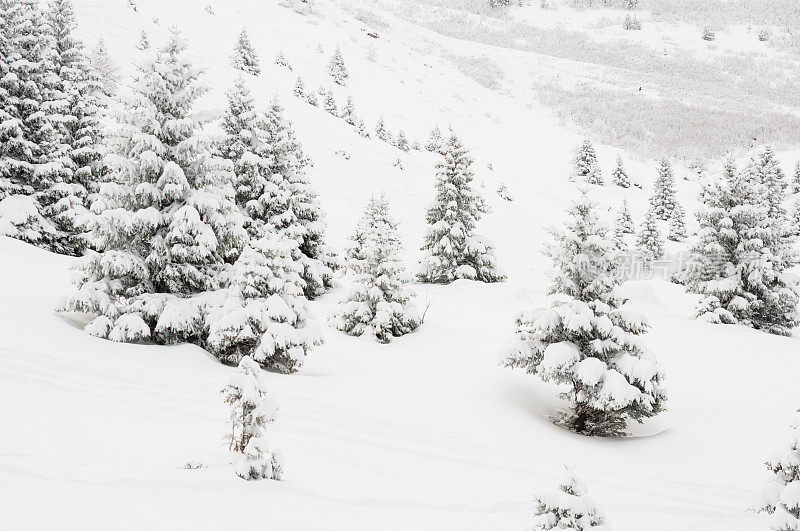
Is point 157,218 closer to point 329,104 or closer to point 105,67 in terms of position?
point 105,67

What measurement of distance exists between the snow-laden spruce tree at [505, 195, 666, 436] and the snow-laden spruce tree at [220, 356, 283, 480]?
5.21 meters

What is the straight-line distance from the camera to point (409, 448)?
6699 millimetres

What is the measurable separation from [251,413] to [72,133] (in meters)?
16.7

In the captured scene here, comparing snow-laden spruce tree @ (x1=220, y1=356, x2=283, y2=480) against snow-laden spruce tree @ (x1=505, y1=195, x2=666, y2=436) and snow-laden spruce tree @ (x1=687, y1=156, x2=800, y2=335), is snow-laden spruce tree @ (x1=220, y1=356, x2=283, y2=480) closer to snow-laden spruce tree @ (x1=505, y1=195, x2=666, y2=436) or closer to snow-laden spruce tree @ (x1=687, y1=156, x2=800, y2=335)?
snow-laden spruce tree @ (x1=505, y1=195, x2=666, y2=436)

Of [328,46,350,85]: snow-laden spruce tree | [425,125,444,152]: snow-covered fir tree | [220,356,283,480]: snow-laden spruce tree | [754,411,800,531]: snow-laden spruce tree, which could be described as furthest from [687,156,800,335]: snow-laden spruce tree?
[328,46,350,85]: snow-laden spruce tree

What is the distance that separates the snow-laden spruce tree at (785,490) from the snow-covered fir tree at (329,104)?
124ft

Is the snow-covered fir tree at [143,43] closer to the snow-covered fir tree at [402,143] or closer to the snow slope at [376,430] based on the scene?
the snow-covered fir tree at [402,143]

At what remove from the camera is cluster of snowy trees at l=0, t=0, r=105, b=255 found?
1501cm

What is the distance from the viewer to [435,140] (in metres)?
41.2

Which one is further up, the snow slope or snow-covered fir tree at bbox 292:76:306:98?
snow-covered fir tree at bbox 292:76:306:98

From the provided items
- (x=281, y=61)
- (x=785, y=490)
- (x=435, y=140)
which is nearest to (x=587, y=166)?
(x=435, y=140)

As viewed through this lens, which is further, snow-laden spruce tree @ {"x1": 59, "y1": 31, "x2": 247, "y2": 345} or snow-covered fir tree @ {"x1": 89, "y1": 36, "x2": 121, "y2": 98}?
snow-covered fir tree @ {"x1": 89, "y1": 36, "x2": 121, "y2": 98}

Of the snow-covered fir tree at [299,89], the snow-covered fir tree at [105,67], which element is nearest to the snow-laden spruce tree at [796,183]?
the snow-covered fir tree at [299,89]

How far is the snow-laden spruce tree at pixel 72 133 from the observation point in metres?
15.7
